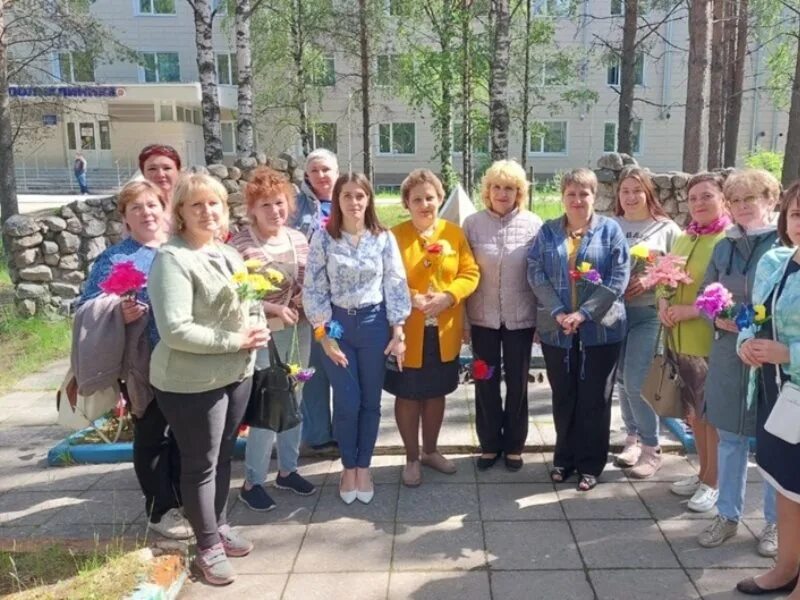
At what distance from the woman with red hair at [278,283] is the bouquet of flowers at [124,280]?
638 mm

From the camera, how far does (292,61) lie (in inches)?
846

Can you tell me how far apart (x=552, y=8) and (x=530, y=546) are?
23.5 meters

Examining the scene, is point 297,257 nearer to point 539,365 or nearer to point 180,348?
point 180,348

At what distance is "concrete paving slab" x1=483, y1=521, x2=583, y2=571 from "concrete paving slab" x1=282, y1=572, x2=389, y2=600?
544 mm

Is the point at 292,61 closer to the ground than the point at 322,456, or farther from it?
farther from it

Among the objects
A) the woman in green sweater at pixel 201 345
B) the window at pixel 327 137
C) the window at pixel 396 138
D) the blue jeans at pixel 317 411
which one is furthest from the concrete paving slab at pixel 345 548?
the window at pixel 396 138

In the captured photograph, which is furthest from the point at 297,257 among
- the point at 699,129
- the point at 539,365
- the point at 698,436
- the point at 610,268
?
the point at 699,129

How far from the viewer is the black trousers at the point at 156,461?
130 inches

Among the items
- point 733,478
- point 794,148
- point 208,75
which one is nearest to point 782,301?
point 733,478

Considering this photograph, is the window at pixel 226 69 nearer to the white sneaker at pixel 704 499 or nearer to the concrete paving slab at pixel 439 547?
the concrete paving slab at pixel 439 547

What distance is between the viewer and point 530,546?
3328mm

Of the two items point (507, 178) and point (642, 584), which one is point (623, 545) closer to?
point (642, 584)

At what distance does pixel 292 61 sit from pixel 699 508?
2046 centimetres

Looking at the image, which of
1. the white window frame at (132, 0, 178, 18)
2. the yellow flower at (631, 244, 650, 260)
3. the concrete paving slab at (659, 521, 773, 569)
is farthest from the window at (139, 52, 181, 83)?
the concrete paving slab at (659, 521, 773, 569)
